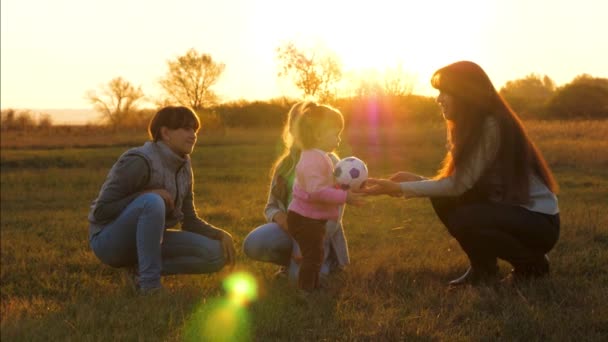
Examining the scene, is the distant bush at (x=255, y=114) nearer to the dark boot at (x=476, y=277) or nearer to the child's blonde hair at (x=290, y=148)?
the child's blonde hair at (x=290, y=148)

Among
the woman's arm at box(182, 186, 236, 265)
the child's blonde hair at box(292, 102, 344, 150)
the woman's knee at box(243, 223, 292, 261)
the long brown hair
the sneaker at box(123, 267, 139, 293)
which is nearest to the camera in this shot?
the long brown hair

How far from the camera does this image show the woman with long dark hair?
4699mm


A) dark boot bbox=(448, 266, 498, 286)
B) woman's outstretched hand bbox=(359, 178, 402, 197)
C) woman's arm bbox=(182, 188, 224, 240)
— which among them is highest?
woman's outstretched hand bbox=(359, 178, 402, 197)

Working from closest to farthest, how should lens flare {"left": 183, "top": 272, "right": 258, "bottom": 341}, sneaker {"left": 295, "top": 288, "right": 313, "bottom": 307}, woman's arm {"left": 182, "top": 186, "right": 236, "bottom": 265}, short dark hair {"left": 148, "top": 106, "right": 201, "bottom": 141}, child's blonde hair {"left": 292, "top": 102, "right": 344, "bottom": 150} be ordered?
1. lens flare {"left": 183, "top": 272, "right": 258, "bottom": 341}
2. sneaker {"left": 295, "top": 288, "right": 313, "bottom": 307}
3. child's blonde hair {"left": 292, "top": 102, "right": 344, "bottom": 150}
4. short dark hair {"left": 148, "top": 106, "right": 201, "bottom": 141}
5. woman's arm {"left": 182, "top": 186, "right": 236, "bottom": 265}

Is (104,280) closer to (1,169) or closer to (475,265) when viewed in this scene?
(475,265)

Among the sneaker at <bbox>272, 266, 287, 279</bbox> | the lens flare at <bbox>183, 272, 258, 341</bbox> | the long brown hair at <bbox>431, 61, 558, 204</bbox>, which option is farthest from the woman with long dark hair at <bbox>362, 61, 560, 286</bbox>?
the lens flare at <bbox>183, 272, 258, 341</bbox>

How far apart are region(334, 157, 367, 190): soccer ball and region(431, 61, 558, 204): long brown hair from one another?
73cm

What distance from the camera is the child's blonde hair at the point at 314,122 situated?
4832 millimetres

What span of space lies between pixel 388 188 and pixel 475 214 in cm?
69

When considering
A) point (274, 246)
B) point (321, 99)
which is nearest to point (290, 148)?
point (274, 246)

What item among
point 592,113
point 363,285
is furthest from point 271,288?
point 592,113

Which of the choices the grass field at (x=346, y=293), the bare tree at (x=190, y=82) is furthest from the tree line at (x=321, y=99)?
the grass field at (x=346, y=293)

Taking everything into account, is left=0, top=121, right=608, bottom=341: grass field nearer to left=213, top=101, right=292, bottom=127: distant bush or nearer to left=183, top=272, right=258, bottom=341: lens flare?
left=183, top=272, right=258, bottom=341: lens flare

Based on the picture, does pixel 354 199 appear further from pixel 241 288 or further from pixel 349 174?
pixel 241 288
